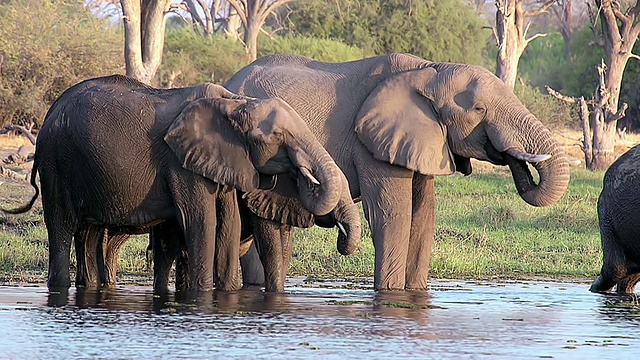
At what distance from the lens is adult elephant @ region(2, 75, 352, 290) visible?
375 inches

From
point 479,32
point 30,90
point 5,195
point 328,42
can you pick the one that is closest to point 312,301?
point 5,195

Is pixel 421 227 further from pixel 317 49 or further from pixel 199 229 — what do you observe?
pixel 317 49

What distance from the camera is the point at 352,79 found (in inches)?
430

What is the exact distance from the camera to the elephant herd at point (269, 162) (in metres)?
9.62

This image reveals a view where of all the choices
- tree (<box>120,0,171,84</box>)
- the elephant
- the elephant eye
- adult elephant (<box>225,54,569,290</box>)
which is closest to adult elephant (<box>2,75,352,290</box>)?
the elephant

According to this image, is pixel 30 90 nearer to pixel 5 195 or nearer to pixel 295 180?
pixel 5 195

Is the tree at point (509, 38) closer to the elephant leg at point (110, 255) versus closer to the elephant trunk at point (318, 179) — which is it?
the elephant leg at point (110, 255)

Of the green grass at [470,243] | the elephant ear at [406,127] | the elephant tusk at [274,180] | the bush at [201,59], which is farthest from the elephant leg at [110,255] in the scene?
the bush at [201,59]

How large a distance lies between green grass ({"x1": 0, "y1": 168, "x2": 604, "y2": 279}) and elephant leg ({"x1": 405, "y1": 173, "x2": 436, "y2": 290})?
1172 mm

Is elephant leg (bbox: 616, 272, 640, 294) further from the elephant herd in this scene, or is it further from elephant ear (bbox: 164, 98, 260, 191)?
elephant ear (bbox: 164, 98, 260, 191)

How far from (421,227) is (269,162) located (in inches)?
70.9

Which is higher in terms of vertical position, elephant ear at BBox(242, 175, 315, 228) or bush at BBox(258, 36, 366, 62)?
bush at BBox(258, 36, 366, 62)

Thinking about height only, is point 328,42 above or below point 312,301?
above

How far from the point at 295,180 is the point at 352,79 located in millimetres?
1329
